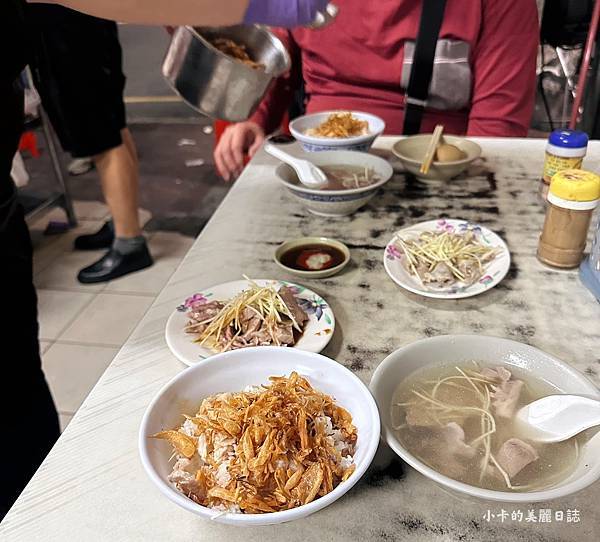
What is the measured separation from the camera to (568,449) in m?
0.74

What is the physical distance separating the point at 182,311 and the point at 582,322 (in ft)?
2.39

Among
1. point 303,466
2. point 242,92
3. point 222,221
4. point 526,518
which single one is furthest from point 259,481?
point 242,92

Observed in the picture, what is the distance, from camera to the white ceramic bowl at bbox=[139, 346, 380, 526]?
64 cm

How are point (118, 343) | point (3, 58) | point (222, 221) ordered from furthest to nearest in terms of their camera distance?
1. point (118, 343)
2. point (222, 221)
3. point (3, 58)

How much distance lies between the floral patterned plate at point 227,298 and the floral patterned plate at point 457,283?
0.18 m

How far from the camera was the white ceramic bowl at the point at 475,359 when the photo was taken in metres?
0.71

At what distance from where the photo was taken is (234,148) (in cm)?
190

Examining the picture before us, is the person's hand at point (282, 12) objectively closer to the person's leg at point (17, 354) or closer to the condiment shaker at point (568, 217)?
the person's leg at point (17, 354)

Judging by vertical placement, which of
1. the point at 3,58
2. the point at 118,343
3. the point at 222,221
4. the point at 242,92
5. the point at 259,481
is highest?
the point at 3,58

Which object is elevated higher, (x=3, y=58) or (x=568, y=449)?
(x=3, y=58)

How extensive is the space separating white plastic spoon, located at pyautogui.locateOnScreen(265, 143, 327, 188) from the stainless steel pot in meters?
0.16

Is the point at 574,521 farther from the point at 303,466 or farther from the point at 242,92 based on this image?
the point at 242,92

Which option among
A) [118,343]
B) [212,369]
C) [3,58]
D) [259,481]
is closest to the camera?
[259,481]

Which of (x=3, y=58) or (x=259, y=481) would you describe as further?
(x=3, y=58)
